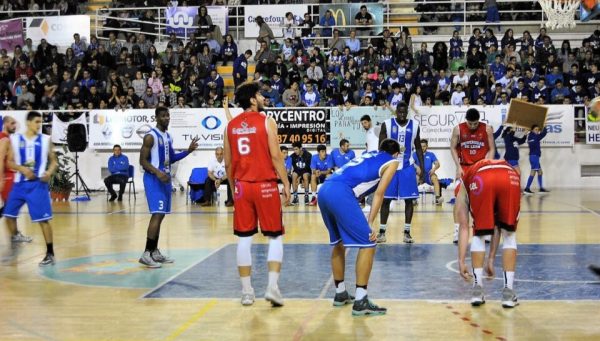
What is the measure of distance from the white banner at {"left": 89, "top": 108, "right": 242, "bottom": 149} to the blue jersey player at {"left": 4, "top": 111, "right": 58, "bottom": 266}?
14541mm

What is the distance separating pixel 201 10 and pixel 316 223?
623 inches

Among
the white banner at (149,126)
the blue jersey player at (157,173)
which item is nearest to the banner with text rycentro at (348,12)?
the white banner at (149,126)

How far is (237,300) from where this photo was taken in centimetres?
970

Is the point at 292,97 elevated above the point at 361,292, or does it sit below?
above

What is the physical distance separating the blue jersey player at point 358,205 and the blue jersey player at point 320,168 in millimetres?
14221

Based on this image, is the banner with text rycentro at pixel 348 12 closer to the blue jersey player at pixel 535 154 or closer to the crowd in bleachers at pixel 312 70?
the crowd in bleachers at pixel 312 70

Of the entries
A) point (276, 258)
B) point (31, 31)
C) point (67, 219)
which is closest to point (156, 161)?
point (276, 258)

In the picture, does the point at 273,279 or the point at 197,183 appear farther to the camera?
the point at 197,183

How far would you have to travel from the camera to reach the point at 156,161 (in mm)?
12086

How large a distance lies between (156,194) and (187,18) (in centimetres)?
2120

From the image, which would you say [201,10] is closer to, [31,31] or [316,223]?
[31,31]

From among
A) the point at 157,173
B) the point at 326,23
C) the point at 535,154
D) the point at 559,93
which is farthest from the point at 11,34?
the point at 157,173

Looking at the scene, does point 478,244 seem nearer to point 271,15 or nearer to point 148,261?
point 148,261

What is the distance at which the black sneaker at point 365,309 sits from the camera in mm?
8836
